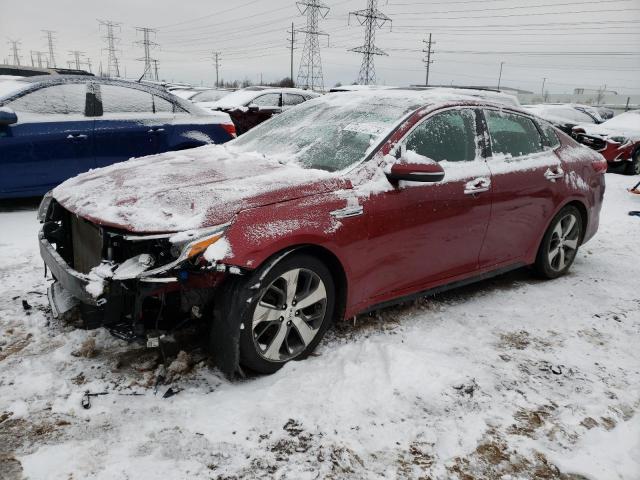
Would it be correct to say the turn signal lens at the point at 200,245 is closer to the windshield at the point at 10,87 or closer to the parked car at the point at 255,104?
the windshield at the point at 10,87

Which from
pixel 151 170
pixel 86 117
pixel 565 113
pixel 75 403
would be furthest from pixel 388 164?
pixel 565 113

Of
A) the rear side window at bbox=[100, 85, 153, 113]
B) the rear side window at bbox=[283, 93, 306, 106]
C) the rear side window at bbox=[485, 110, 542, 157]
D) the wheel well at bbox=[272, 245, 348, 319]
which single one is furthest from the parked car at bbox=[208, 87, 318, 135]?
the wheel well at bbox=[272, 245, 348, 319]

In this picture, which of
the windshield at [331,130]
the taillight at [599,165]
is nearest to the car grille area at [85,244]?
the windshield at [331,130]

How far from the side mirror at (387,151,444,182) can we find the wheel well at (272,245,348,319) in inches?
25.5

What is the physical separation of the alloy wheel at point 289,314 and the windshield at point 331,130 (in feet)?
2.46

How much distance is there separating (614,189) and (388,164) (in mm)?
8168

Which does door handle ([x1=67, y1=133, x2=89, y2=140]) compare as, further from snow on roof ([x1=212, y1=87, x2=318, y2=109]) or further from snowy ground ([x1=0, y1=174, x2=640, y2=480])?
snow on roof ([x1=212, y1=87, x2=318, y2=109])

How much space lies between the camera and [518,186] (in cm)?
398

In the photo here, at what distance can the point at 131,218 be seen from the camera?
2525 mm

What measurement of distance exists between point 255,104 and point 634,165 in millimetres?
8533

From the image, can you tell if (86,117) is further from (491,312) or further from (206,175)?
(491,312)

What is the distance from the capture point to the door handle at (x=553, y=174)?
13.9 ft

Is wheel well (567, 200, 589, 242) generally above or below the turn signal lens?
below

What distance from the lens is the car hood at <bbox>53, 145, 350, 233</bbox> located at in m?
2.53
